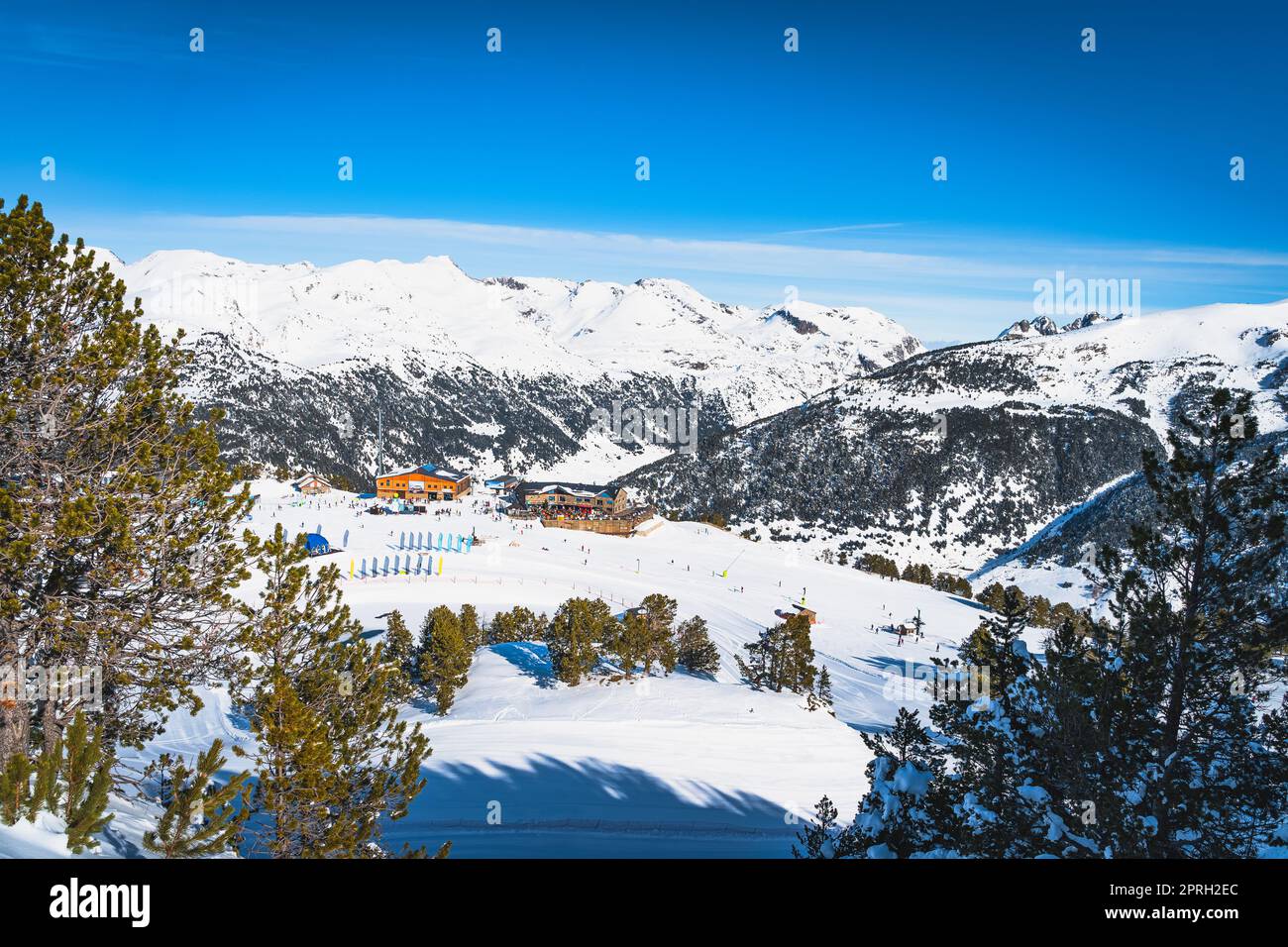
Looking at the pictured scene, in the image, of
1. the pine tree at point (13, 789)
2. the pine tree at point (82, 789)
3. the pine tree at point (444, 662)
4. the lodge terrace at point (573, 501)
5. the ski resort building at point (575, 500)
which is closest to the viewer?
the pine tree at point (13, 789)

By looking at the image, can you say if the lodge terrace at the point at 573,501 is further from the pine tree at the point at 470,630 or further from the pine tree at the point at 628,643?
the pine tree at the point at 628,643

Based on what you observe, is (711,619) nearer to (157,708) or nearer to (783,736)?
(783,736)

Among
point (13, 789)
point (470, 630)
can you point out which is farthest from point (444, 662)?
point (13, 789)

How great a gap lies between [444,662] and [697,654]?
15.4m

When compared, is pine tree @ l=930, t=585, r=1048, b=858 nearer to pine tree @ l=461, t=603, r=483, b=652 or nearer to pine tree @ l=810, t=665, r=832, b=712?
pine tree @ l=810, t=665, r=832, b=712

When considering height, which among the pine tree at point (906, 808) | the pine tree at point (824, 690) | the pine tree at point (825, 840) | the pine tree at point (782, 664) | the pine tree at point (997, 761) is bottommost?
the pine tree at point (824, 690)

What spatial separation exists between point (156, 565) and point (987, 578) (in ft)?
386

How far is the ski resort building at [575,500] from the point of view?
3819 inches

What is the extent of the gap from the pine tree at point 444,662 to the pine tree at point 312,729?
21.1m

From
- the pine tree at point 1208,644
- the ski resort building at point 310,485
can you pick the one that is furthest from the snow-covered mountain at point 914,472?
the pine tree at point 1208,644

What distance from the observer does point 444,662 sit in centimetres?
3256

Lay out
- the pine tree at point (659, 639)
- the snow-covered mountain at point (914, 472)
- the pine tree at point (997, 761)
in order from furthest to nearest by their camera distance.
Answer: the snow-covered mountain at point (914, 472) → the pine tree at point (659, 639) → the pine tree at point (997, 761)

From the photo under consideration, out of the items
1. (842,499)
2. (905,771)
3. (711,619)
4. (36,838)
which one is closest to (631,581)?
(711,619)

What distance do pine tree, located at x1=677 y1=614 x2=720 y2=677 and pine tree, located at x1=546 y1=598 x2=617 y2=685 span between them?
18.1ft
